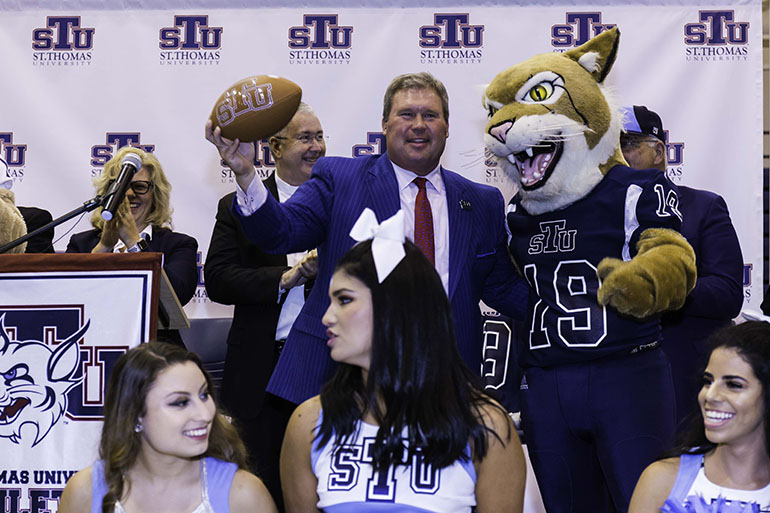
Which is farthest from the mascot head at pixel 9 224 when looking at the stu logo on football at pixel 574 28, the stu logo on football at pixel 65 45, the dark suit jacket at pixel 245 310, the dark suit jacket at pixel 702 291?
the stu logo on football at pixel 574 28

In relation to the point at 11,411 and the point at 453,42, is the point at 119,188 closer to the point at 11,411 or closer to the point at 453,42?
the point at 11,411

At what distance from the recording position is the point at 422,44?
4.79 metres

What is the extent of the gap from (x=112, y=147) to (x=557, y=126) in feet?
8.81

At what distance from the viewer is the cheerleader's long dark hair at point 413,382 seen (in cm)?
234

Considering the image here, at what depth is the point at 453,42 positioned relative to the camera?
4.78 metres

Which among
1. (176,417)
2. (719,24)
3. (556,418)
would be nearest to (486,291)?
(556,418)

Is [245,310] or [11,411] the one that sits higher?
[245,310]

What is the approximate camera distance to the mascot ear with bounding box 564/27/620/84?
309 cm

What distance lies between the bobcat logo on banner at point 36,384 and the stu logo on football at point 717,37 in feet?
10.5

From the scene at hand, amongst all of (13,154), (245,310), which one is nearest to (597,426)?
(245,310)

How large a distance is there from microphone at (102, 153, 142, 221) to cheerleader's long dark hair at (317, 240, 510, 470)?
3.02 ft

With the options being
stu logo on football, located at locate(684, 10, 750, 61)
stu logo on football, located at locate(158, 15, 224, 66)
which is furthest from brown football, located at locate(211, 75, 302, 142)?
stu logo on football, located at locate(684, 10, 750, 61)

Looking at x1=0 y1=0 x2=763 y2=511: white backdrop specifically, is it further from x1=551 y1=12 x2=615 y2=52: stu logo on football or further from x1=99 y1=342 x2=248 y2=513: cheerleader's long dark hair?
x1=99 y1=342 x2=248 y2=513: cheerleader's long dark hair

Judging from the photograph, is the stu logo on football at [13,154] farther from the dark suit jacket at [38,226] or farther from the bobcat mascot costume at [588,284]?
the bobcat mascot costume at [588,284]
